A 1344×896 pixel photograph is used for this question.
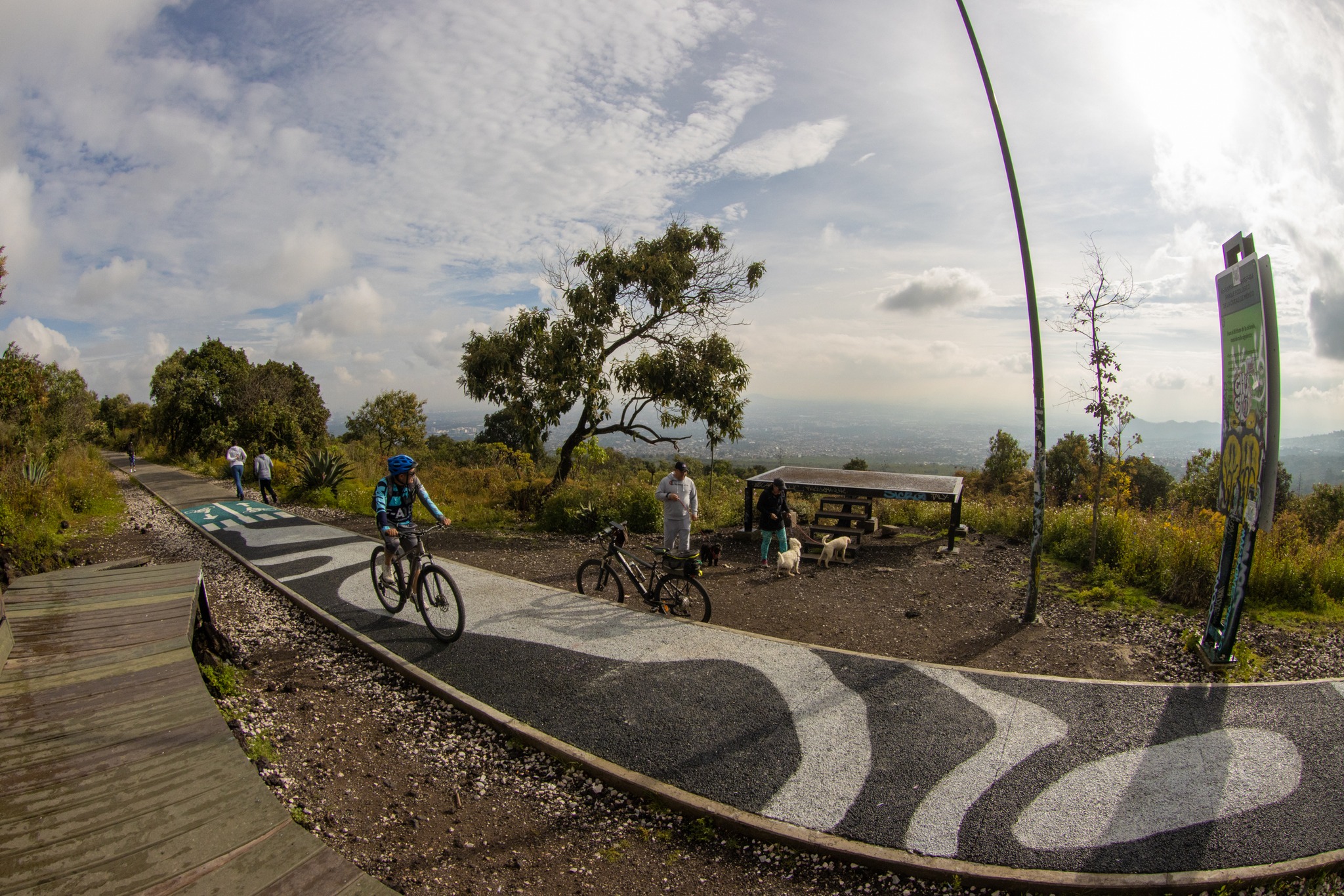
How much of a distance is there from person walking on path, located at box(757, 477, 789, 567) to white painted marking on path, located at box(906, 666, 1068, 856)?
13.2 ft

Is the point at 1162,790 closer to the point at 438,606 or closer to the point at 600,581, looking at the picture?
the point at 600,581

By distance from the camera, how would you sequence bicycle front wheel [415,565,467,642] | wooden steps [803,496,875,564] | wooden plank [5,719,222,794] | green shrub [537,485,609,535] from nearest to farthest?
1. wooden plank [5,719,222,794]
2. bicycle front wheel [415,565,467,642]
3. wooden steps [803,496,875,564]
4. green shrub [537,485,609,535]

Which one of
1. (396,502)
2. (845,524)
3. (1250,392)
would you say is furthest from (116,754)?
(845,524)

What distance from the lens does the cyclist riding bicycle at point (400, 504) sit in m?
5.84

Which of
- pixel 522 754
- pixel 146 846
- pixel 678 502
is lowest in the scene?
pixel 522 754

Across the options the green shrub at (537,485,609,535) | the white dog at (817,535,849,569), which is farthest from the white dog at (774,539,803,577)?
the green shrub at (537,485,609,535)

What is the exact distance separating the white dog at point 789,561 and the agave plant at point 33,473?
1466 centimetres

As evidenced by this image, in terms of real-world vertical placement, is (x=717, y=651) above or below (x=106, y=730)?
below

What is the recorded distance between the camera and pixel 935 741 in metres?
4.09

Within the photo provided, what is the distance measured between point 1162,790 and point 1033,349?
4445mm

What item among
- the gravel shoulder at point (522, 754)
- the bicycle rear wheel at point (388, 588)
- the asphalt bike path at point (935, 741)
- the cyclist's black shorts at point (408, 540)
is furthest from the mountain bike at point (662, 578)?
the bicycle rear wheel at point (388, 588)

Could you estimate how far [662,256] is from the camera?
12.6m

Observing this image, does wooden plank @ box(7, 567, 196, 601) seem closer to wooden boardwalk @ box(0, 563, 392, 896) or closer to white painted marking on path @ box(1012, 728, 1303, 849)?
wooden boardwalk @ box(0, 563, 392, 896)

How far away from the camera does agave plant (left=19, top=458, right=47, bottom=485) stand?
12.3 metres
